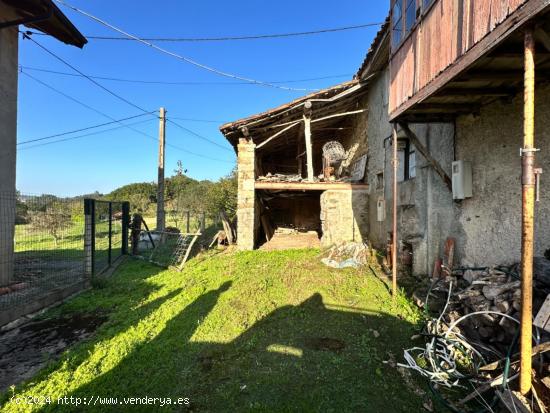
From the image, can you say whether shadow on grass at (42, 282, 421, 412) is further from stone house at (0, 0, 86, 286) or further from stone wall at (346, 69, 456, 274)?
stone house at (0, 0, 86, 286)

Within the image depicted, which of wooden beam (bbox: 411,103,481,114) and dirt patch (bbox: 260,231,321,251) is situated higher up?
wooden beam (bbox: 411,103,481,114)

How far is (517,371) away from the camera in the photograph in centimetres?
262

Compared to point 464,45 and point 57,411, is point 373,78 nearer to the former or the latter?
point 464,45

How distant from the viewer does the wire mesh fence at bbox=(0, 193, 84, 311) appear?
5727 millimetres

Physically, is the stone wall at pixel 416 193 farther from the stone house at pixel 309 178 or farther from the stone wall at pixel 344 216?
the stone house at pixel 309 178

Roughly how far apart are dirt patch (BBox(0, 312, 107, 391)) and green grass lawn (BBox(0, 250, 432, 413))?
24cm

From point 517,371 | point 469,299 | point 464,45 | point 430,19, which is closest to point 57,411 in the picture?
point 517,371

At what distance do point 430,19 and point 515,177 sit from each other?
2.57 metres

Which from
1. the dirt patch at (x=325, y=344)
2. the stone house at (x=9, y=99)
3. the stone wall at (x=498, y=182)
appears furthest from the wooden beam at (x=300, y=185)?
the stone house at (x=9, y=99)

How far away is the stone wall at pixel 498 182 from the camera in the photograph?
366 cm

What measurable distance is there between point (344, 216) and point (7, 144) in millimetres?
9120

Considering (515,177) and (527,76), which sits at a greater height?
(527,76)

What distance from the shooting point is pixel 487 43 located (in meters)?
2.77

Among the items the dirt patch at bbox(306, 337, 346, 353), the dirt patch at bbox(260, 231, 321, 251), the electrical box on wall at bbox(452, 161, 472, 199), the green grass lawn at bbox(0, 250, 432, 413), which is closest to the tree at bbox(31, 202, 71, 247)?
the green grass lawn at bbox(0, 250, 432, 413)
